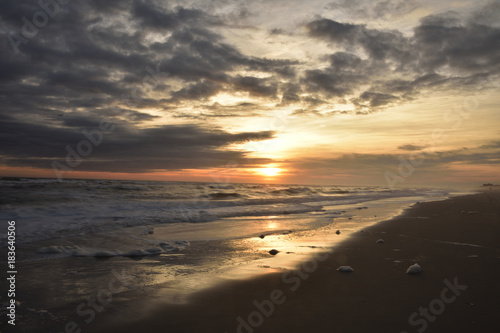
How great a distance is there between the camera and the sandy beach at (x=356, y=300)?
12.3ft

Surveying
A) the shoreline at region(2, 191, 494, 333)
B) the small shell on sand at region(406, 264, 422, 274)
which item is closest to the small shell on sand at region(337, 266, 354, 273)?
the shoreline at region(2, 191, 494, 333)

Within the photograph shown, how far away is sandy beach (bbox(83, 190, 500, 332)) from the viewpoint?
3.74 meters

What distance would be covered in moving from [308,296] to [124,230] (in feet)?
28.9

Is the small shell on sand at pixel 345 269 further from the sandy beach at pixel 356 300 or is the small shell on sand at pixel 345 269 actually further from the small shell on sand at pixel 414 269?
the small shell on sand at pixel 414 269

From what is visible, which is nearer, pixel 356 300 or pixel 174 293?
pixel 356 300

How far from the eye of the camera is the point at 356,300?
177 inches

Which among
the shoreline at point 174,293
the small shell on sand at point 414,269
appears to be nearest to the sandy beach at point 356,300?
the shoreline at point 174,293

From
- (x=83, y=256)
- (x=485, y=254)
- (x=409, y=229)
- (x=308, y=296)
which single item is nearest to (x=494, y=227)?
(x=409, y=229)

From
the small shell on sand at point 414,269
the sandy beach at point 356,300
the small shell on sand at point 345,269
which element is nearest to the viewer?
the sandy beach at point 356,300

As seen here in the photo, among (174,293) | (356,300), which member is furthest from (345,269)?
(174,293)

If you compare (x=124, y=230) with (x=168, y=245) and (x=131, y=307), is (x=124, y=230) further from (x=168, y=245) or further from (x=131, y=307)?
(x=131, y=307)

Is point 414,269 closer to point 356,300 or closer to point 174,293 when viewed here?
point 356,300

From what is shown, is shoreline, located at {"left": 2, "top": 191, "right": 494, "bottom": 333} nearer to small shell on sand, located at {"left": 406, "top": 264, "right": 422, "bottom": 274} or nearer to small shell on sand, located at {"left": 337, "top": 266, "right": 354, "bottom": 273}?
small shell on sand, located at {"left": 337, "top": 266, "right": 354, "bottom": 273}

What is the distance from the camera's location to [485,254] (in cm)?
691
